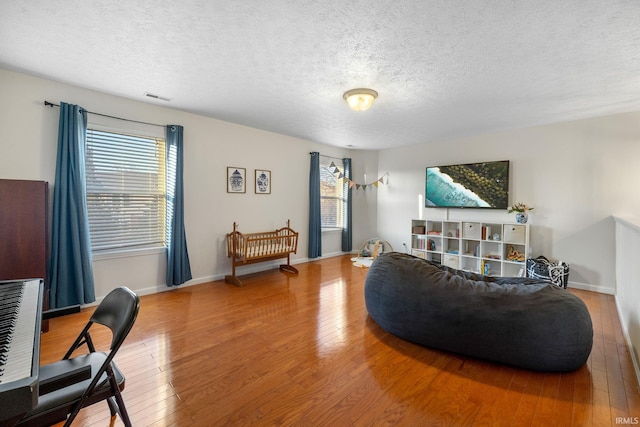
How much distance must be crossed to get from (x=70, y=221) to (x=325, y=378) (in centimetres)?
305

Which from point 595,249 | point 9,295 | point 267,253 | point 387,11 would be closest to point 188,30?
point 387,11

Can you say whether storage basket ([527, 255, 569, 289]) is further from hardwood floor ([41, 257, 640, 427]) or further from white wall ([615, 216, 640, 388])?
white wall ([615, 216, 640, 388])

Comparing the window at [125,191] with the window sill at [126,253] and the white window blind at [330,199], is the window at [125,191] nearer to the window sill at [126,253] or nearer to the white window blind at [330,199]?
the window sill at [126,253]

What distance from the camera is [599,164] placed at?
3852 mm

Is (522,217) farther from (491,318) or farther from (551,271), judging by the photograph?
(491,318)

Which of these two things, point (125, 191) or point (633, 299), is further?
point (125, 191)

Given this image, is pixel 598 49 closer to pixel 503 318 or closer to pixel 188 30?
pixel 503 318

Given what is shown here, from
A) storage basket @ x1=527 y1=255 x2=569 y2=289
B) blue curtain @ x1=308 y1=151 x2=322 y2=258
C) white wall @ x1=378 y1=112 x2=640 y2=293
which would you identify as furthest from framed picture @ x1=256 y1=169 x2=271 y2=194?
storage basket @ x1=527 y1=255 x2=569 y2=289

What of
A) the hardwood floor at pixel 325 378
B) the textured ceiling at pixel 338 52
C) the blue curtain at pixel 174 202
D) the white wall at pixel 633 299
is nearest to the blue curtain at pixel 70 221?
the hardwood floor at pixel 325 378

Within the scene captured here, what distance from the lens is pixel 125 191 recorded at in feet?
11.3

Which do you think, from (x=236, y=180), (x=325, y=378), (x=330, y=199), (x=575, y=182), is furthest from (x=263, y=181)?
(x=575, y=182)

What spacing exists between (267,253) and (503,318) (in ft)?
10.5

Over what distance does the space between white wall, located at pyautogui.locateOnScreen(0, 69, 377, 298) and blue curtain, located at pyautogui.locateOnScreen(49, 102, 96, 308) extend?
0.16 metres

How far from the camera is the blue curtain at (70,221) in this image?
2.87m
